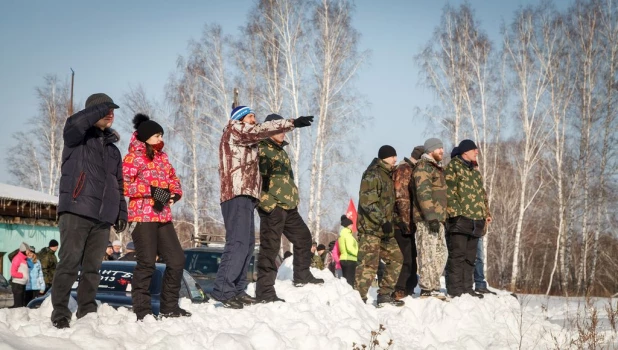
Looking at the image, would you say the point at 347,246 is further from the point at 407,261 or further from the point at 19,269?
the point at 19,269

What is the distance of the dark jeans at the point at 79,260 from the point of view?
5689 mm

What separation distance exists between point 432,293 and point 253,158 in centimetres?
345

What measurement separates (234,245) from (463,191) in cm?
468

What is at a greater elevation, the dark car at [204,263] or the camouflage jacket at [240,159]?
the camouflage jacket at [240,159]

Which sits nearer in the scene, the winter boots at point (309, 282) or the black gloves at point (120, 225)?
the black gloves at point (120, 225)

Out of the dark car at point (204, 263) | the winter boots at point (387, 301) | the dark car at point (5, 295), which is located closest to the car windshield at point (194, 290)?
the winter boots at point (387, 301)

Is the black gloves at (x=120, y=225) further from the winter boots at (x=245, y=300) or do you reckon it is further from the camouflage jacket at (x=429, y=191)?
the camouflage jacket at (x=429, y=191)

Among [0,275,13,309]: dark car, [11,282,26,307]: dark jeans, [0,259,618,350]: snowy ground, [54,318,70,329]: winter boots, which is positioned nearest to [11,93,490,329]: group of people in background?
[54,318,70,329]: winter boots

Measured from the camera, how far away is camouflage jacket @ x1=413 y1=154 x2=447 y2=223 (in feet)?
30.8

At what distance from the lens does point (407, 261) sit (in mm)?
10281

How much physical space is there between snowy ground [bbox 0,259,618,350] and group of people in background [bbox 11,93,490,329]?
12.1 inches

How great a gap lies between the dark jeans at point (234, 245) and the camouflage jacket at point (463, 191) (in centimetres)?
428

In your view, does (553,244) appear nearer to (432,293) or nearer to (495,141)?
(495,141)

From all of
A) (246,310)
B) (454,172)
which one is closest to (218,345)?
(246,310)
